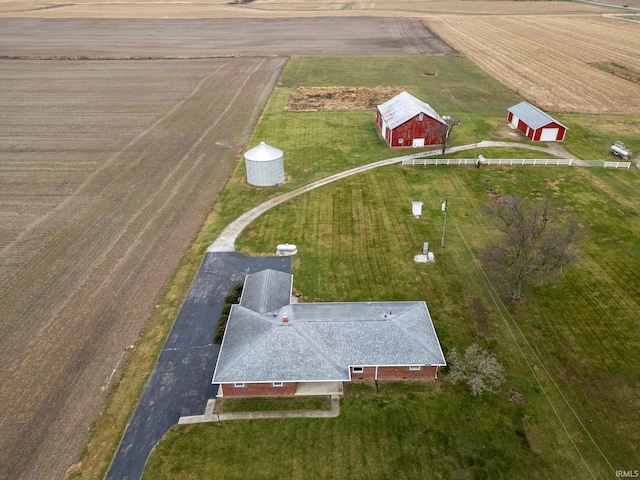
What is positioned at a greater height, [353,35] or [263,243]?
[353,35]

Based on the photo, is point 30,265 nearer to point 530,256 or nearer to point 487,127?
point 530,256

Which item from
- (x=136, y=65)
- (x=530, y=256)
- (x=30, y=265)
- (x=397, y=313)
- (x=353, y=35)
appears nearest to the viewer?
(x=397, y=313)

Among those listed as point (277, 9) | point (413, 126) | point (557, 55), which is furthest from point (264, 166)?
point (277, 9)

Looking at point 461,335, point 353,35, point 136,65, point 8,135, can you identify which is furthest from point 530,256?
point 353,35

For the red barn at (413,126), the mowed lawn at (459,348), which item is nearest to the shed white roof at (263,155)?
the mowed lawn at (459,348)

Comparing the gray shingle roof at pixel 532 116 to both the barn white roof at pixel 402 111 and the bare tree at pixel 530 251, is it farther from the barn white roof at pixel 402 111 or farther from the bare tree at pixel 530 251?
the bare tree at pixel 530 251

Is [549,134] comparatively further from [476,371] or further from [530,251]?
[476,371]
